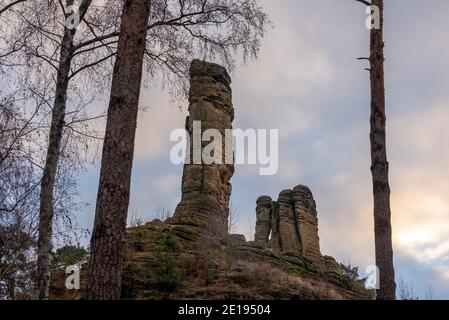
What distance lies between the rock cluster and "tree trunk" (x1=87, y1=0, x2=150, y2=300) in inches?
878

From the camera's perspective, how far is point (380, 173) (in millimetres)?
9352

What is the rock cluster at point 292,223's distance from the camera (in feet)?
99.6

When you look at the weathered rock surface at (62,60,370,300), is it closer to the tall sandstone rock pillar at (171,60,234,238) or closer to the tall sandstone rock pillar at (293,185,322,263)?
the tall sandstone rock pillar at (171,60,234,238)

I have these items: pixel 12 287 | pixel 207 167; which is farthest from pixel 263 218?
pixel 12 287

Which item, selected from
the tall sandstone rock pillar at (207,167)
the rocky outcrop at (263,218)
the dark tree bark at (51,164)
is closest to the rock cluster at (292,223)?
the rocky outcrop at (263,218)

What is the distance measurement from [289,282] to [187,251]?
2.58 m

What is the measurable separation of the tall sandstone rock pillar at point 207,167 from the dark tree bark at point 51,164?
20.9 ft

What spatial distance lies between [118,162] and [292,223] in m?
25.1

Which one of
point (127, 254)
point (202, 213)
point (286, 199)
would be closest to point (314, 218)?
point (286, 199)

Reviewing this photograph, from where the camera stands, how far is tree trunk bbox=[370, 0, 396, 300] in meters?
8.85

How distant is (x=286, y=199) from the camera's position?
3303 cm

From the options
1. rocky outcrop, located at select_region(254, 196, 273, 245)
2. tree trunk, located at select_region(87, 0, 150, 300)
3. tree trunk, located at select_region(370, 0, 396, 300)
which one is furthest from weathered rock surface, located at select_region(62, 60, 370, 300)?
rocky outcrop, located at select_region(254, 196, 273, 245)

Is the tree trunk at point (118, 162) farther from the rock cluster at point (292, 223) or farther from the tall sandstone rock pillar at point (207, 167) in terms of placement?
the rock cluster at point (292, 223)
